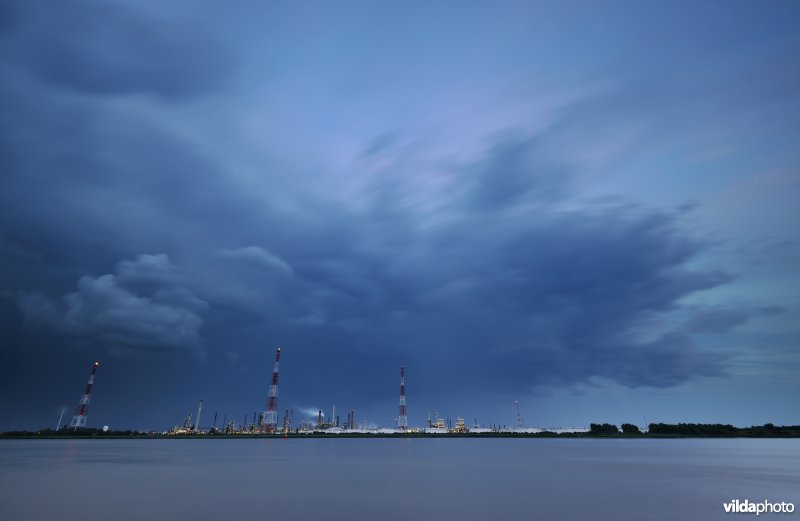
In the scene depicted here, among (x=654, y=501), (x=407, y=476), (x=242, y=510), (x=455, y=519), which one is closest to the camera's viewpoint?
(x=455, y=519)

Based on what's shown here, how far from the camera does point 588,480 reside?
155 ft

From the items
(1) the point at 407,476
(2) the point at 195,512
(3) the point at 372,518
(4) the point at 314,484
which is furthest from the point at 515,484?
(2) the point at 195,512

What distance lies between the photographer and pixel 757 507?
30.5m

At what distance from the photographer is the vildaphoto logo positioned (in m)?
28.7

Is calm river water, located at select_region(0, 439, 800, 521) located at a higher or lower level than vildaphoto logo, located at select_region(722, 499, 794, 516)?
higher

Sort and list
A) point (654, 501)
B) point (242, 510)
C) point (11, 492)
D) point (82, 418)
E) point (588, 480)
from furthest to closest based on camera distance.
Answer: point (82, 418) < point (588, 480) < point (11, 492) < point (654, 501) < point (242, 510)

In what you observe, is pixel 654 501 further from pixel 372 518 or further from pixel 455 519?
pixel 372 518

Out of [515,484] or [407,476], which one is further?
[407,476]

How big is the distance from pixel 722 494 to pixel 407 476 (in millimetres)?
29403

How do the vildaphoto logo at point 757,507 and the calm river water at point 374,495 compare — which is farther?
the vildaphoto logo at point 757,507

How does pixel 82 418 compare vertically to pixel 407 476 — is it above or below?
above

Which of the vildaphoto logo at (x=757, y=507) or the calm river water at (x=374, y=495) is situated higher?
the calm river water at (x=374, y=495)

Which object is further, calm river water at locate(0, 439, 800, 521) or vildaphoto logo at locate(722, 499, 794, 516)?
vildaphoto logo at locate(722, 499, 794, 516)

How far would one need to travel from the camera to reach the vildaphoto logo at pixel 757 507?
28.7 m
